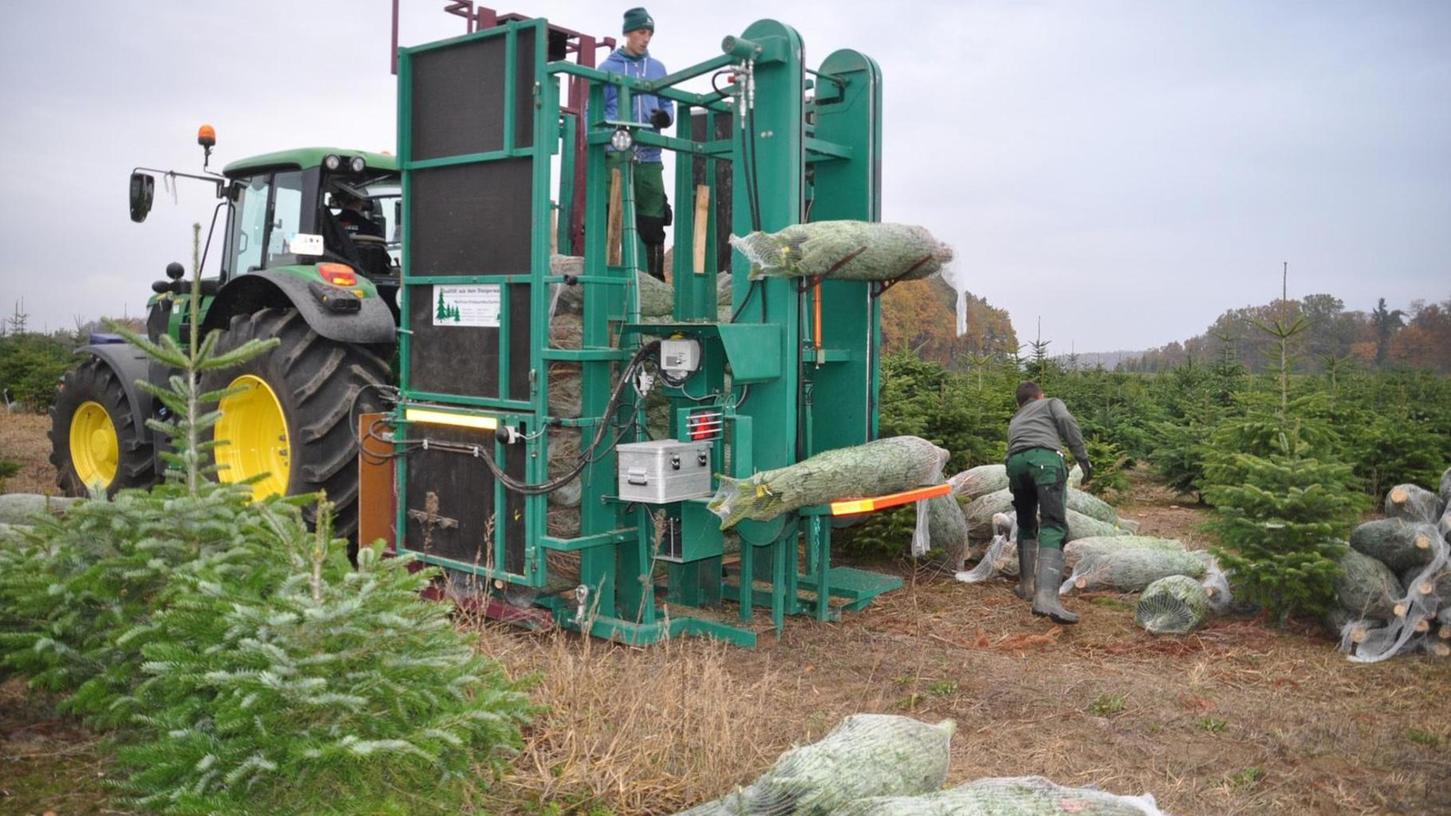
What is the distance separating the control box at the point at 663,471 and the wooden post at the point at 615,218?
1.03 metres

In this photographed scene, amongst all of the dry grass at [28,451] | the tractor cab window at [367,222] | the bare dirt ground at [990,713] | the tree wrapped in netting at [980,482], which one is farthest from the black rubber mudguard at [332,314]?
the tree wrapped in netting at [980,482]

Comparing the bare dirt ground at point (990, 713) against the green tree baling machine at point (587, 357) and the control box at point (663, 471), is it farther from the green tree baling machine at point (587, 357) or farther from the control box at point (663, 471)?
the control box at point (663, 471)

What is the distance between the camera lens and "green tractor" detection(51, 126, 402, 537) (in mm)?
6934

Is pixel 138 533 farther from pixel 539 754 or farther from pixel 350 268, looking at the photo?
pixel 350 268

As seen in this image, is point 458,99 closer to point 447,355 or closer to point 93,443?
point 447,355

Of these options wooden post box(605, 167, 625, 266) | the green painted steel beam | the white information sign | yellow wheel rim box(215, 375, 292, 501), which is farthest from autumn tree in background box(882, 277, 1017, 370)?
yellow wheel rim box(215, 375, 292, 501)

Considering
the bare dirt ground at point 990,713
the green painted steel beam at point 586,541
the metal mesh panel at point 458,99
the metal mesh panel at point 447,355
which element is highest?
the metal mesh panel at point 458,99

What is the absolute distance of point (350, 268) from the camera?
754cm

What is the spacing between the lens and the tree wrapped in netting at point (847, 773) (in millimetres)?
3482

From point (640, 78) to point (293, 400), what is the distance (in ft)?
8.62

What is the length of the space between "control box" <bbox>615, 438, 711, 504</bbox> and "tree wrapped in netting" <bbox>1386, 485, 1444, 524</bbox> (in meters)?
3.86

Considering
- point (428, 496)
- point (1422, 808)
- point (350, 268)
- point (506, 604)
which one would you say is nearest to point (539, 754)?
point (506, 604)

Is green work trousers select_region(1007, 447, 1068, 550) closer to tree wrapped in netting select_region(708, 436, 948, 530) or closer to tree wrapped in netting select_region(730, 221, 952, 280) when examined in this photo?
tree wrapped in netting select_region(708, 436, 948, 530)

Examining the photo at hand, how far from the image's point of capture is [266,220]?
8344 mm
